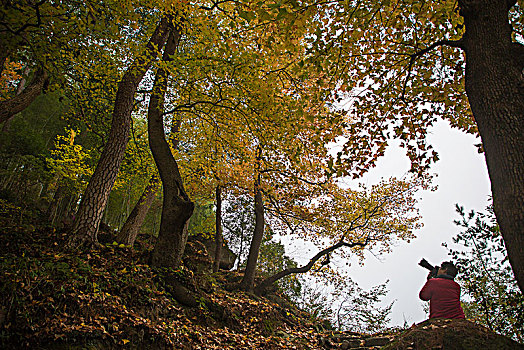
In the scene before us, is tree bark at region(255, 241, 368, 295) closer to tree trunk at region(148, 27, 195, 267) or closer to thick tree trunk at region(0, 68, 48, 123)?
tree trunk at region(148, 27, 195, 267)

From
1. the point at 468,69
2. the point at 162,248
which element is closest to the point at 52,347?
the point at 162,248

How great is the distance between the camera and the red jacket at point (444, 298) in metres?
4.96

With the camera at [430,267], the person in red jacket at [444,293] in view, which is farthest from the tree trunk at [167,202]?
the person in red jacket at [444,293]

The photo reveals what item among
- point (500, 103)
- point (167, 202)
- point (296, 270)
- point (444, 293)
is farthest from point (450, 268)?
point (296, 270)

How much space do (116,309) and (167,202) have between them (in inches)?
108

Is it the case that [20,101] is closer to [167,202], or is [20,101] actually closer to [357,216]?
[167,202]

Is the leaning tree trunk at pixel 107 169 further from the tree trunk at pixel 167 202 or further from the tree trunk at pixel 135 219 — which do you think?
the tree trunk at pixel 135 219

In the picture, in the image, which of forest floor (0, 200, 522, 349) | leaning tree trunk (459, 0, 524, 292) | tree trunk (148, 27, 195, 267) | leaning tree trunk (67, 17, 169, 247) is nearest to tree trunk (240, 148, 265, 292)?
forest floor (0, 200, 522, 349)

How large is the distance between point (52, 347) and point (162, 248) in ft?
10.2

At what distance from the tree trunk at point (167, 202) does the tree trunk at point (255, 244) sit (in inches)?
150

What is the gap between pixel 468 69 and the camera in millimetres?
3250

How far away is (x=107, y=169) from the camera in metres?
6.33

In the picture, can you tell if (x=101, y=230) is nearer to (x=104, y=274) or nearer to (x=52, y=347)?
(x=104, y=274)

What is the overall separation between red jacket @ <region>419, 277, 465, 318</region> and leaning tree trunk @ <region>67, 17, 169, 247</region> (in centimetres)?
666
